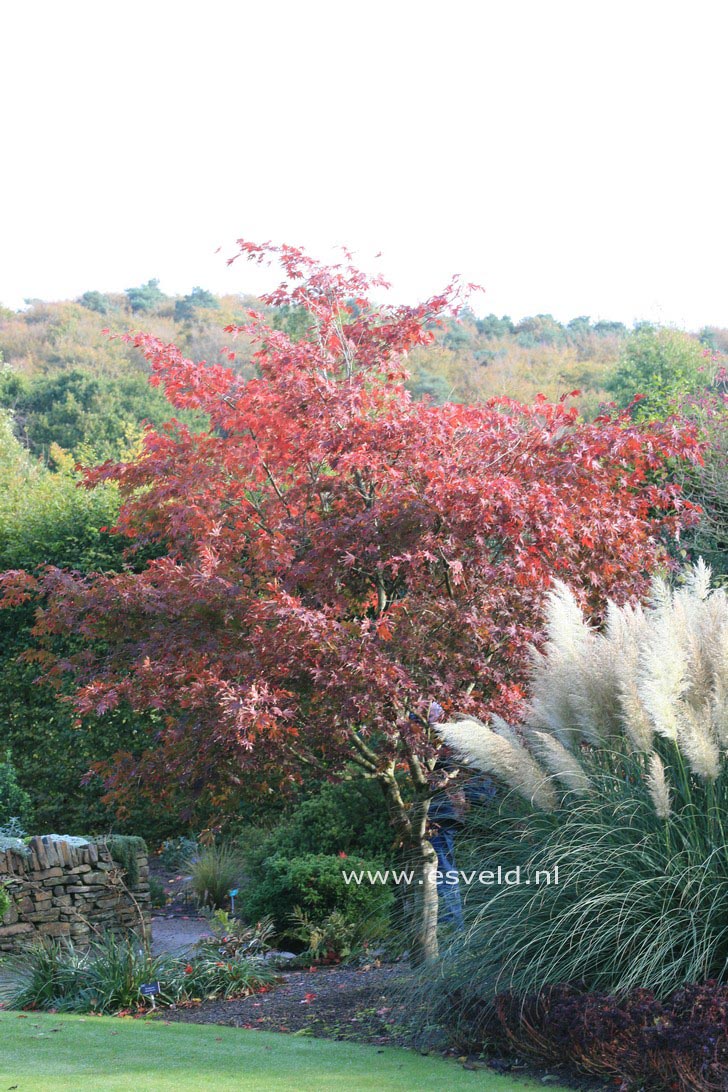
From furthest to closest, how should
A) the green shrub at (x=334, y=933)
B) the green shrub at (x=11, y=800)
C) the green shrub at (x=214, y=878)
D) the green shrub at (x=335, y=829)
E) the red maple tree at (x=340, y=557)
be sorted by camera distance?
1. the green shrub at (x=11, y=800)
2. the green shrub at (x=214, y=878)
3. the green shrub at (x=335, y=829)
4. the green shrub at (x=334, y=933)
5. the red maple tree at (x=340, y=557)

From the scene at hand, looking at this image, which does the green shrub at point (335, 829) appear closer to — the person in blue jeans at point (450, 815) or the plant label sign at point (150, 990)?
the person in blue jeans at point (450, 815)

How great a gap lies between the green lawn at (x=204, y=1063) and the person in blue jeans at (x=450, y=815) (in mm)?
675

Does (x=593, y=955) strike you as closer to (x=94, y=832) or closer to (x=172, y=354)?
(x=172, y=354)

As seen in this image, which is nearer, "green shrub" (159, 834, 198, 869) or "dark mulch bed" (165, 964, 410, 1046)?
"dark mulch bed" (165, 964, 410, 1046)

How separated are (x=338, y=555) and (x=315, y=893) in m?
3.01

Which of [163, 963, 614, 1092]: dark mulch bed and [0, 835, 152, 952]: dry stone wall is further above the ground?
[0, 835, 152, 952]: dry stone wall

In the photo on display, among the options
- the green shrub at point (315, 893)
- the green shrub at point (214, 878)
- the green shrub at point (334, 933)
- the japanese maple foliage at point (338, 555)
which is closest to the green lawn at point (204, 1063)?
the japanese maple foliage at point (338, 555)

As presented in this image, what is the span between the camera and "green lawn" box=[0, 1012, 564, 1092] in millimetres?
3975

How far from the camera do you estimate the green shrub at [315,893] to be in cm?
753

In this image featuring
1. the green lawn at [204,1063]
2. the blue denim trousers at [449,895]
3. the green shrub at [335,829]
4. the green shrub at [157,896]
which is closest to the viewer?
the green lawn at [204,1063]

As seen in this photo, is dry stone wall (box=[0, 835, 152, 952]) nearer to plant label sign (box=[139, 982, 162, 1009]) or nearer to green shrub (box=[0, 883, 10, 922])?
green shrub (box=[0, 883, 10, 922])

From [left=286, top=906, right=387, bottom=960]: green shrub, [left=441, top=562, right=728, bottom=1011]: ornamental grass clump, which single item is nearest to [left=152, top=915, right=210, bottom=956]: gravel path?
[left=286, top=906, right=387, bottom=960]: green shrub

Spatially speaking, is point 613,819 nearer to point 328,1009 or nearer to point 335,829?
point 328,1009

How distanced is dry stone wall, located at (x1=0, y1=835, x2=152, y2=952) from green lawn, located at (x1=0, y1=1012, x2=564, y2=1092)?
7.69 feet
